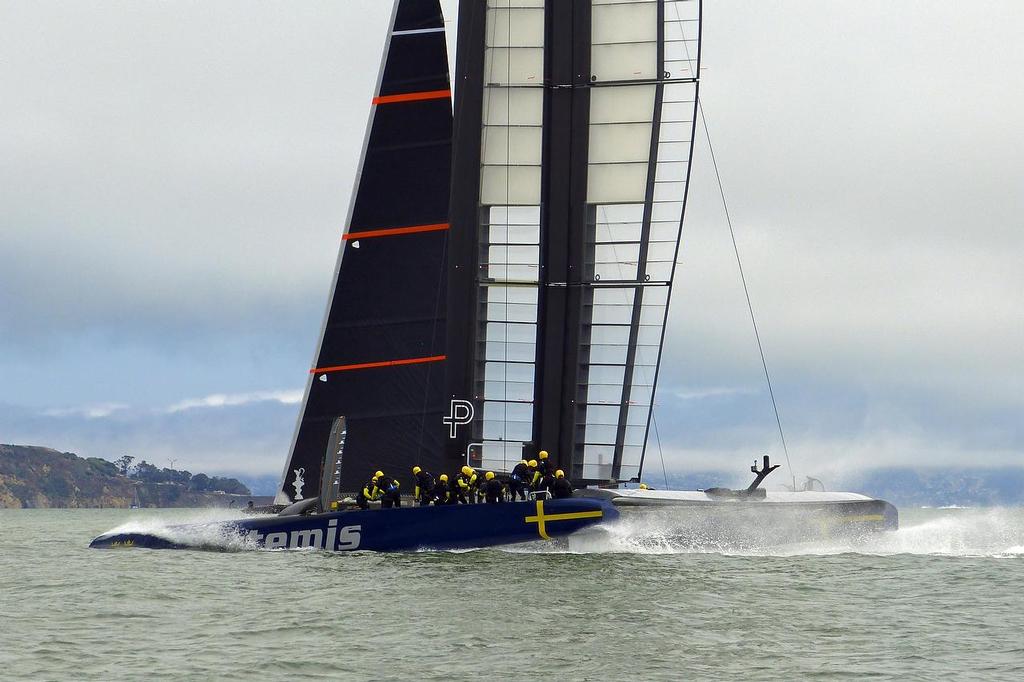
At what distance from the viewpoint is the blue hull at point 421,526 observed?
19984 mm

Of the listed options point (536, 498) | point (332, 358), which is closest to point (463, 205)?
point (332, 358)

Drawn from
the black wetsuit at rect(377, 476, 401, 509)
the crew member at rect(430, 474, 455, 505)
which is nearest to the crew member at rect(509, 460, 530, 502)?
the crew member at rect(430, 474, 455, 505)

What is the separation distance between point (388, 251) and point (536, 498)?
235 inches

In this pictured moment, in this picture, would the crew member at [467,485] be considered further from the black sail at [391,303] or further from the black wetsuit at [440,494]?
the black sail at [391,303]

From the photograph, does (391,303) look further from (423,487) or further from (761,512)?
(761,512)

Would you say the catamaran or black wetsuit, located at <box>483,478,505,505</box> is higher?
the catamaran

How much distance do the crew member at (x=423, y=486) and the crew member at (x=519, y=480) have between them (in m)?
1.27

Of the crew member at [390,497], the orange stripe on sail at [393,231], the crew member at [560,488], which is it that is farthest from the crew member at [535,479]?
the orange stripe on sail at [393,231]

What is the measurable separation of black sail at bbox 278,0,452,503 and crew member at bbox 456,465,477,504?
217 cm

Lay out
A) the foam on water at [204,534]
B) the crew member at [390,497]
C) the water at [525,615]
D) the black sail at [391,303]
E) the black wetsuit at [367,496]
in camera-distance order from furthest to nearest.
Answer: the black sail at [391,303] < the foam on water at [204,534] < the black wetsuit at [367,496] < the crew member at [390,497] < the water at [525,615]

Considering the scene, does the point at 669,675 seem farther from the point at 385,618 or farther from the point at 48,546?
the point at 48,546

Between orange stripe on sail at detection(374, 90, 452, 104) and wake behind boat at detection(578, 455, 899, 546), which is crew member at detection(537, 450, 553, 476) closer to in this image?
wake behind boat at detection(578, 455, 899, 546)

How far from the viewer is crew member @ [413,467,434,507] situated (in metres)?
21.3

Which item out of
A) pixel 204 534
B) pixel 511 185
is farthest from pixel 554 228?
pixel 204 534
